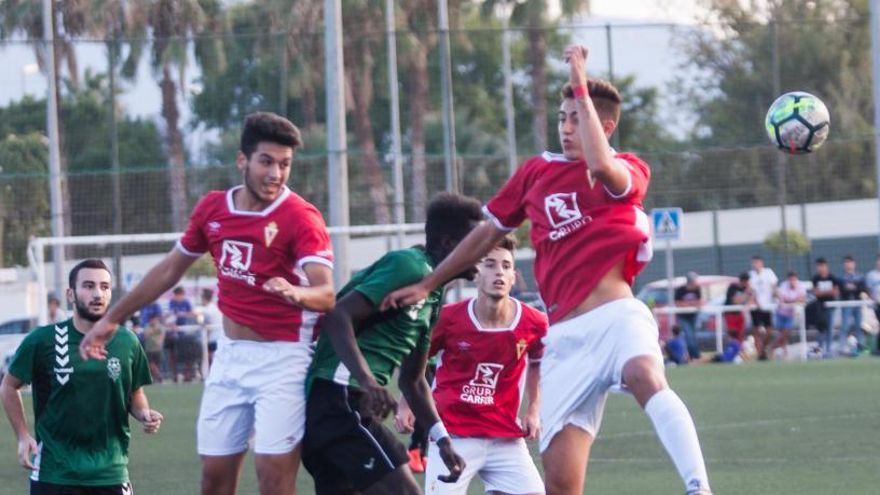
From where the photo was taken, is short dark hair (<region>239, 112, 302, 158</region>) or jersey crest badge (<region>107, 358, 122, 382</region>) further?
jersey crest badge (<region>107, 358, 122, 382</region>)

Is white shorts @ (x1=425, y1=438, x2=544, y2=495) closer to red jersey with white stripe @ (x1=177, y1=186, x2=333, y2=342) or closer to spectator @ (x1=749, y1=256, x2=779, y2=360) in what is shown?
red jersey with white stripe @ (x1=177, y1=186, x2=333, y2=342)

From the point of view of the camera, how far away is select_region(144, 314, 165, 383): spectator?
23.7 meters

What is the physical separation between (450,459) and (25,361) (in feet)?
6.99

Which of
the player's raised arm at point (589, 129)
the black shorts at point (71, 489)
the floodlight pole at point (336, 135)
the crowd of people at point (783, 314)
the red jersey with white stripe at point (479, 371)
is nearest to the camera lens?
the player's raised arm at point (589, 129)

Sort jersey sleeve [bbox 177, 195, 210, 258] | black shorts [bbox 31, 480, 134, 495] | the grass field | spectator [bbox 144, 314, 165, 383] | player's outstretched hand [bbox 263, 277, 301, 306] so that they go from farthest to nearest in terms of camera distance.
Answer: spectator [bbox 144, 314, 165, 383]
the grass field
black shorts [bbox 31, 480, 134, 495]
jersey sleeve [bbox 177, 195, 210, 258]
player's outstretched hand [bbox 263, 277, 301, 306]

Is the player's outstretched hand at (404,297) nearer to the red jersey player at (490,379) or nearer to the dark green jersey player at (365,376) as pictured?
the dark green jersey player at (365,376)

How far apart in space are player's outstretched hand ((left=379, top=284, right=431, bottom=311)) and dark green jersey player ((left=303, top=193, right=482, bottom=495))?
33 millimetres

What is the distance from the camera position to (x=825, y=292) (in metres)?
25.9

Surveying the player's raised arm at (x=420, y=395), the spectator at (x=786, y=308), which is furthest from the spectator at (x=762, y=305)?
the player's raised arm at (x=420, y=395)

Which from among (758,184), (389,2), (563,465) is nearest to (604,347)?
(563,465)

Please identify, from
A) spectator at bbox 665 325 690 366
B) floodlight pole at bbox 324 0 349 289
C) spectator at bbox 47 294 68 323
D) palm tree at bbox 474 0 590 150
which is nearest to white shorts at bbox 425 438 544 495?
floodlight pole at bbox 324 0 349 289

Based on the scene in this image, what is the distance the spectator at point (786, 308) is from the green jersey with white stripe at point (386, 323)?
1967cm

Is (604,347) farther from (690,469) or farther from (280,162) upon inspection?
(280,162)

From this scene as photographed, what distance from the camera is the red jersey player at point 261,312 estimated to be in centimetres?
669
